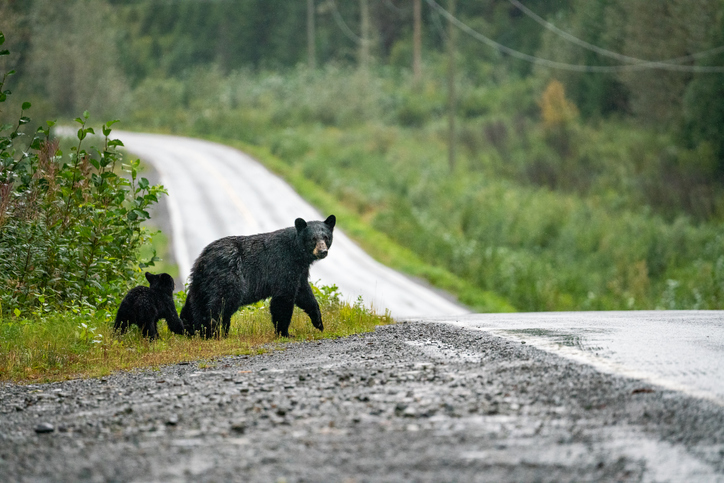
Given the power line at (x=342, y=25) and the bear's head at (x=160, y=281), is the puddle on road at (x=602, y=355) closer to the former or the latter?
the bear's head at (x=160, y=281)

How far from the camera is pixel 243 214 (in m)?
33.6

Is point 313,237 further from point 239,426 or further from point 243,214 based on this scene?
point 243,214

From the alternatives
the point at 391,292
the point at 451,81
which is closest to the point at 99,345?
the point at 391,292

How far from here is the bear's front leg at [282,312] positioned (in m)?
9.64

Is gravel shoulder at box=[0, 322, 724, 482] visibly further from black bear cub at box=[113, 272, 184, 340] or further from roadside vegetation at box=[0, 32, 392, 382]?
black bear cub at box=[113, 272, 184, 340]

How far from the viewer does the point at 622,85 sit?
43281mm

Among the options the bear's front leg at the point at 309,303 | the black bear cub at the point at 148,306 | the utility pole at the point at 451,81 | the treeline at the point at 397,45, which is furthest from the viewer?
the utility pole at the point at 451,81

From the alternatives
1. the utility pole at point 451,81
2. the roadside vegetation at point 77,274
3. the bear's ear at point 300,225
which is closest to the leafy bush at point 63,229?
the roadside vegetation at point 77,274

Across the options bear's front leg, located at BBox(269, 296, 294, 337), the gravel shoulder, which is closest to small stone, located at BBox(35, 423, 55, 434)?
the gravel shoulder

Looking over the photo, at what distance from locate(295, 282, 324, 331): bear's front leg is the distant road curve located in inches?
276

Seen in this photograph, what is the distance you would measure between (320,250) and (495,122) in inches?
1537

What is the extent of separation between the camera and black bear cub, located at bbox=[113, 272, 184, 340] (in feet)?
30.6

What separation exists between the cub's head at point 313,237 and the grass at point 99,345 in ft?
3.43

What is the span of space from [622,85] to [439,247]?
20.0 m
